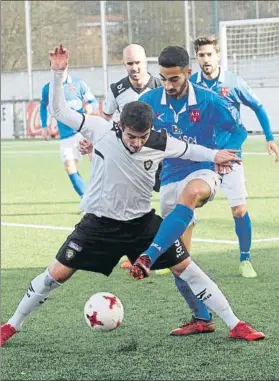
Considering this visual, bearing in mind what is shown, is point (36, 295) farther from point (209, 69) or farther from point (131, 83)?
point (131, 83)

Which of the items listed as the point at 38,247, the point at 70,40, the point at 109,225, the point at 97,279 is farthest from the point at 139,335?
the point at 70,40

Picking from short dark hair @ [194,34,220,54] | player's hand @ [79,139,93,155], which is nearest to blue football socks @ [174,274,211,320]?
player's hand @ [79,139,93,155]

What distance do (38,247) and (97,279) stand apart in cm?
219

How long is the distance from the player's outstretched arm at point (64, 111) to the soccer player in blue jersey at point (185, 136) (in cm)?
55

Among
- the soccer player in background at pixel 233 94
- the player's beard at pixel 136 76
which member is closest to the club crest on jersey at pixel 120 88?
the player's beard at pixel 136 76

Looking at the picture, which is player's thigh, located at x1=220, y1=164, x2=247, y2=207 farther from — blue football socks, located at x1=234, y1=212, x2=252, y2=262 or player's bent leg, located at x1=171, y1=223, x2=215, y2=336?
player's bent leg, located at x1=171, y1=223, x2=215, y2=336

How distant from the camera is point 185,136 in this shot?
6.44 meters

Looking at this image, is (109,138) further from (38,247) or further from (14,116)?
(14,116)

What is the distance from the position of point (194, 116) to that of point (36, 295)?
4.90 ft

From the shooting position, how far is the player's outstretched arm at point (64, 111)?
600 cm

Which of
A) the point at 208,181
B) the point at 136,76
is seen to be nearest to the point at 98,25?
the point at 136,76

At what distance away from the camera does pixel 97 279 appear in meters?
8.51

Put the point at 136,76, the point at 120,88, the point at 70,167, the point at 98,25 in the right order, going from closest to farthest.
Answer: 1. the point at 136,76
2. the point at 120,88
3. the point at 70,167
4. the point at 98,25

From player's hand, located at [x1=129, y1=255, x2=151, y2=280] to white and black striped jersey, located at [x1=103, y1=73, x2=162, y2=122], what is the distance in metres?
3.36
